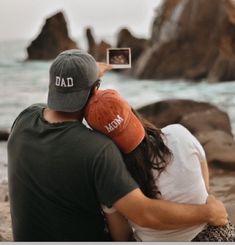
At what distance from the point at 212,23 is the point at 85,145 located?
49.8 ft

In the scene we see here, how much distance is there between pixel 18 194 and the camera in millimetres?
1970

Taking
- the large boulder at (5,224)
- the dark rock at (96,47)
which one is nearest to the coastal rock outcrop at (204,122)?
the large boulder at (5,224)

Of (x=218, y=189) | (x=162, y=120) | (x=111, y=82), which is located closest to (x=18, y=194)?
→ (x=218, y=189)

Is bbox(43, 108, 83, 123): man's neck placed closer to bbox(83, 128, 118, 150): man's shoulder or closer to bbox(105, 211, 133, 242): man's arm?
bbox(83, 128, 118, 150): man's shoulder

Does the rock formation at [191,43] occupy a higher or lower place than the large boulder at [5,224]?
lower

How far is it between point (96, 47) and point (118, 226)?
715 inches

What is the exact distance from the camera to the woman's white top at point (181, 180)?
6.11ft

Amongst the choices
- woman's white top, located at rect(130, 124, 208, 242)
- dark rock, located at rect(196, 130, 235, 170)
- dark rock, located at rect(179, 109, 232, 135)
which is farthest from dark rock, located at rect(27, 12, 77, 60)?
woman's white top, located at rect(130, 124, 208, 242)

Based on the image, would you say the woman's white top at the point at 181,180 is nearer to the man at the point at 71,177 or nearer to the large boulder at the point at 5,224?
the man at the point at 71,177

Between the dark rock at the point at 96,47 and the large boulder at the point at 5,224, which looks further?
the dark rock at the point at 96,47

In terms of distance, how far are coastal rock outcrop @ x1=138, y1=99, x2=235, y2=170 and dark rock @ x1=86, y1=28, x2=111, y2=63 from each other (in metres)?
11.6

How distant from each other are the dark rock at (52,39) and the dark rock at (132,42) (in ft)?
9.29

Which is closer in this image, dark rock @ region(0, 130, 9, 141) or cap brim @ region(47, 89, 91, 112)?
cap brim @ region(47, 89, 91, 112)

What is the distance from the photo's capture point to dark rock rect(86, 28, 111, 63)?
18828mm
